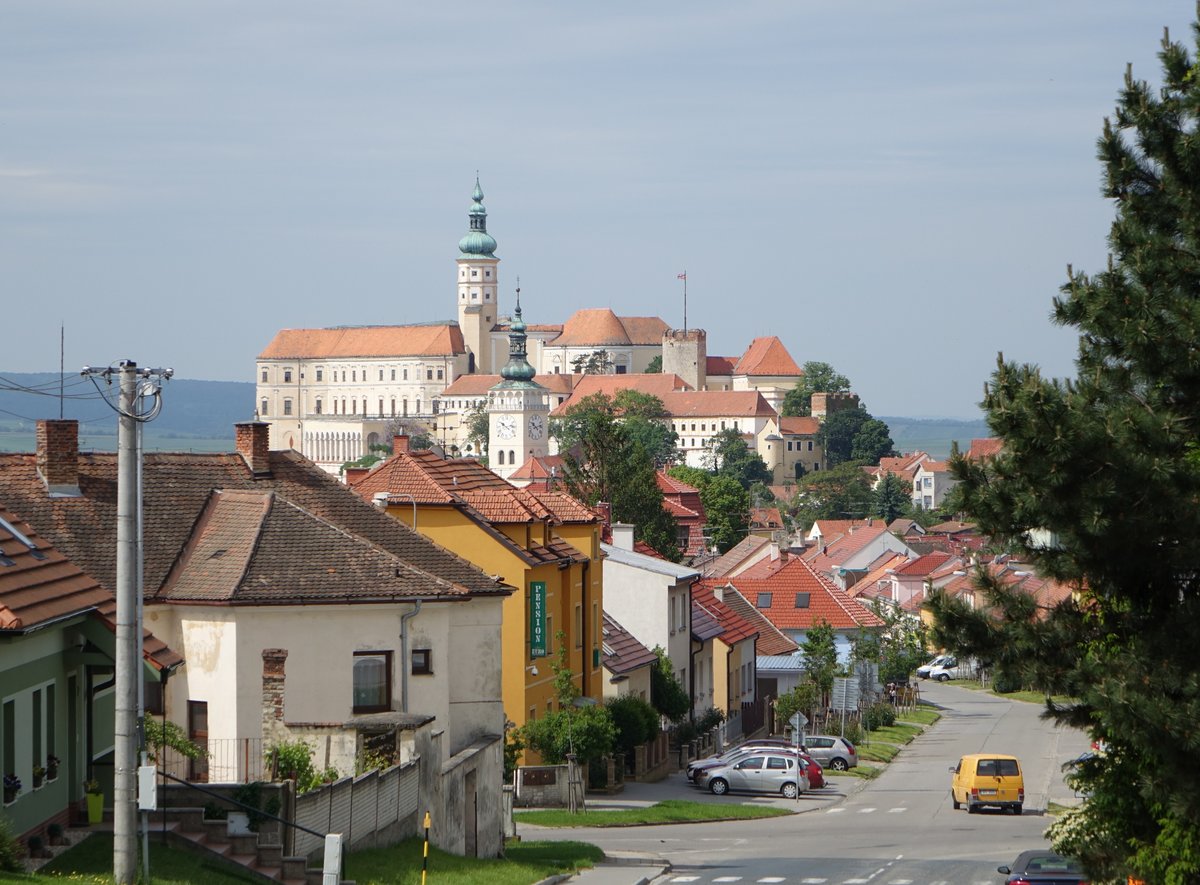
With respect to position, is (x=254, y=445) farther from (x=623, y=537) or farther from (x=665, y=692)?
(x=623, y=537)

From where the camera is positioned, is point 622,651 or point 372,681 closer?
point 372,681

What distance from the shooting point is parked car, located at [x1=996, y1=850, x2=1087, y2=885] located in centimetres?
2022

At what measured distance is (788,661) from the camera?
6078 centimetres

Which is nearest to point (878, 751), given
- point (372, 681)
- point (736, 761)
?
point (736, 761)

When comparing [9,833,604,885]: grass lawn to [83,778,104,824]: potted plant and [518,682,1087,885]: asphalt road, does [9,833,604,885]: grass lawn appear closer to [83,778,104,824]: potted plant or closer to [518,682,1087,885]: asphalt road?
[83,778,104,824]: potted plant

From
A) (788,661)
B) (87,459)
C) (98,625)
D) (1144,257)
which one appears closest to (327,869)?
(98,625)

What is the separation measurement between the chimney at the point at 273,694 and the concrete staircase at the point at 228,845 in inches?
191

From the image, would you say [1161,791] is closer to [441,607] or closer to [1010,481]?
[1010,481]

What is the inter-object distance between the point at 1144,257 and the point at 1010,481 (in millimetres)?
2152

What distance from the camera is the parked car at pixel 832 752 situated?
147 feet

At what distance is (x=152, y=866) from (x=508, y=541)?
16851 mm


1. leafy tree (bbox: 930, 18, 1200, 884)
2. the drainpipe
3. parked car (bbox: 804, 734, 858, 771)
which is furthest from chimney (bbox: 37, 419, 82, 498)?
parked car (bbox: 804, 734, 858, 771)

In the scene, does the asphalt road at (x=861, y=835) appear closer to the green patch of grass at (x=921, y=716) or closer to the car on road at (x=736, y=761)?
the car on road at (x=736, y=761)

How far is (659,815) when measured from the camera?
33.5m
